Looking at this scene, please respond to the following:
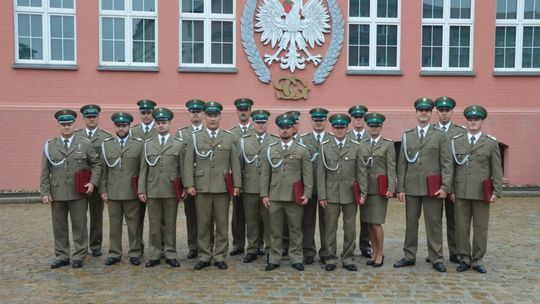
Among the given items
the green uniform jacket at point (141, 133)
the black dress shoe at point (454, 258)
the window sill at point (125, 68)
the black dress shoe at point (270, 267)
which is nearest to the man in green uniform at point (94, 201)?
the green uniform jacket at point (141, 133)

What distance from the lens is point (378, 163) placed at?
7.11 m

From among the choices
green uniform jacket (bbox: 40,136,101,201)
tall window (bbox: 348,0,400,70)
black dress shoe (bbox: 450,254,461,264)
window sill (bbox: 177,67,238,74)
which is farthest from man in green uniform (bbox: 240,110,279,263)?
tall window (bbox: 348,0,400,70)

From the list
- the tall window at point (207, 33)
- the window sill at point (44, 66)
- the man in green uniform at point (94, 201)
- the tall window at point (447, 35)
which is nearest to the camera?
the man in green uniform at point (94, 201)

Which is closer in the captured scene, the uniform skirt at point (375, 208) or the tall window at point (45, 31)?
the uniform skirt at point (375, 208)

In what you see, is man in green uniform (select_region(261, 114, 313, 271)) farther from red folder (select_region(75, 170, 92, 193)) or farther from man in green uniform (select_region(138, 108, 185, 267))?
red folder (select_region(75, 170, 92, 193))

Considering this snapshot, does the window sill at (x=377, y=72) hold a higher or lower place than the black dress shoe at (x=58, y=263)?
higher

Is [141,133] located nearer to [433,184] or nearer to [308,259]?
[308,259]

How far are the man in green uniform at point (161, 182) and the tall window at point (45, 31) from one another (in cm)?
770

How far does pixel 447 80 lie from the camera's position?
47.6 feet

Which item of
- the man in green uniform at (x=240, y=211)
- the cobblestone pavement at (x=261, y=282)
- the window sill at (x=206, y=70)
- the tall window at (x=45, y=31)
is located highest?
the tall window at (x=45, y=31)

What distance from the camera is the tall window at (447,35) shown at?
14.6m

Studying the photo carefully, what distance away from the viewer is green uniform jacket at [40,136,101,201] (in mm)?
7088

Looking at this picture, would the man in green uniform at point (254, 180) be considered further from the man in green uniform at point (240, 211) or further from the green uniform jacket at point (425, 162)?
the green uniform jacket at point (425, 162)

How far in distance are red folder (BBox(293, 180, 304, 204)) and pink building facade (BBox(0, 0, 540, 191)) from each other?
23.9 ft
